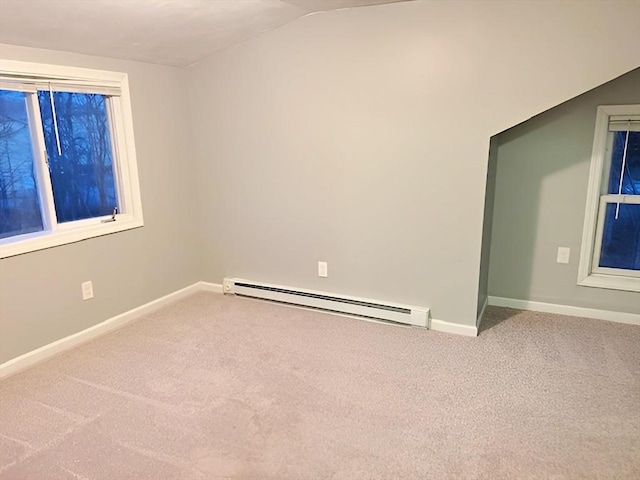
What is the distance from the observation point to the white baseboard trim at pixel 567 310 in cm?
323

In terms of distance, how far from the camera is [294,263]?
3.64 meters

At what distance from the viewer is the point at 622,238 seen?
3328mm

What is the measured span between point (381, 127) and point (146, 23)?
62.2 inches

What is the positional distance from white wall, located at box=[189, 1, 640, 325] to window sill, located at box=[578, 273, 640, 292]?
96cm

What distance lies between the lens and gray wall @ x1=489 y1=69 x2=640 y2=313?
316 centimetres

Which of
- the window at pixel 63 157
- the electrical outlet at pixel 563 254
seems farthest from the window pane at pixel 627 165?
the window at pixel 63 157

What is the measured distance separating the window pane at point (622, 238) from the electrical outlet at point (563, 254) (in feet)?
0.85

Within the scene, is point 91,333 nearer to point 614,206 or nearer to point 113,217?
point 113,217

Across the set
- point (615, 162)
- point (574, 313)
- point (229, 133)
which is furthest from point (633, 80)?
point (229, 133)

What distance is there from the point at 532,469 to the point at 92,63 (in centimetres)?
337

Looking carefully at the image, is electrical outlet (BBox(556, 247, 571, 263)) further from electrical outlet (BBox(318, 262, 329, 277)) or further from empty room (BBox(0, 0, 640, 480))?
electrical outlet (BBox(318, 262, 329, 277))

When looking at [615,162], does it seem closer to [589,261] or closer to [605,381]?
[589,261]

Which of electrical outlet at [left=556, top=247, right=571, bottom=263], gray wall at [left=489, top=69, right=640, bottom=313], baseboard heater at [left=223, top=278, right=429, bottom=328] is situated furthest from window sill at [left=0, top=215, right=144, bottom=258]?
electrical outlet at [left=556, top=247, right=571, bottom=263]

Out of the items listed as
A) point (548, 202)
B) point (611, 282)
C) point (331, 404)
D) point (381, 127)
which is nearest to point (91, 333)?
point (331, 404)
